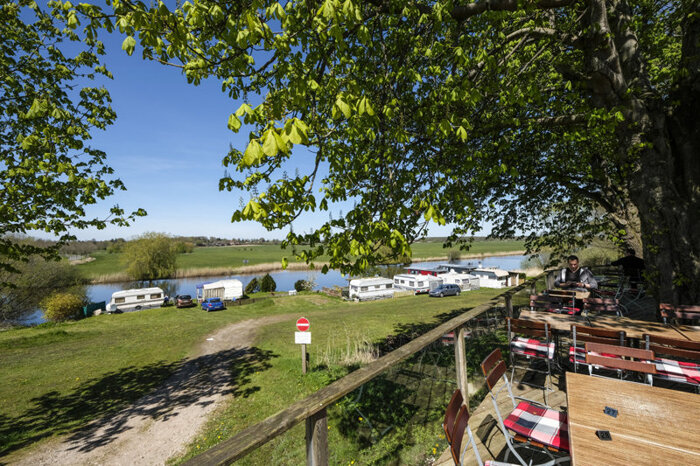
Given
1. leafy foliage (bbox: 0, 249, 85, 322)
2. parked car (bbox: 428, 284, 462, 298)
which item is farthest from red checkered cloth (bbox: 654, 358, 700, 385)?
leafy foliage (bbox: 0, 249, 85, 322)

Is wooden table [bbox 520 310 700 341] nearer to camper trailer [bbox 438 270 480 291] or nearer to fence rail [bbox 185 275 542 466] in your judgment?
fence rail [bbox 185 275 542 466]

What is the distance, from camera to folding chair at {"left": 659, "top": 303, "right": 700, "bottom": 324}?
5055 millimetres

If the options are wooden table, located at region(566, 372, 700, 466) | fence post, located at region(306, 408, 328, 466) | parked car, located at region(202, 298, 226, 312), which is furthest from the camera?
parked car, located at region(202, 298, 226, 312)

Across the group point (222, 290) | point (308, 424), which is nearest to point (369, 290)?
point (222, 290)

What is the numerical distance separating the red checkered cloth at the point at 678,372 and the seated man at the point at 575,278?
169 inches

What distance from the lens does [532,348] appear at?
446 centimetres

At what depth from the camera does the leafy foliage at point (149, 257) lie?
4319 cm

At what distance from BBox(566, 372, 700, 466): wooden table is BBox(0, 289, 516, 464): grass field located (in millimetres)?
1945

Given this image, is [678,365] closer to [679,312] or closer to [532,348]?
[532,348]

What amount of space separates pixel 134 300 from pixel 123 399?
25.0 metres

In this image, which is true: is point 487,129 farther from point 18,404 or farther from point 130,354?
point 130,354

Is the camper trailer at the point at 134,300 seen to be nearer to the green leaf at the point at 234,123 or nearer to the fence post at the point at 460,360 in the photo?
the green leaf at the point at 234,123

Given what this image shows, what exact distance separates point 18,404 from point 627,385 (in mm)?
16437

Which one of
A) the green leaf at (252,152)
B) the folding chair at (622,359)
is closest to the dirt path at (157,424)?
the green leaf at (252,152)
